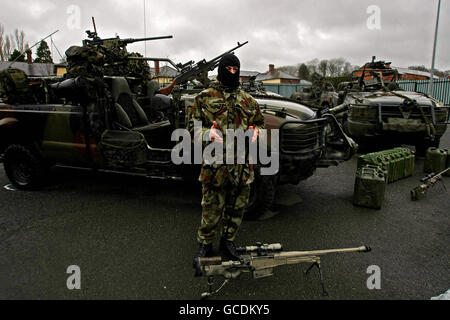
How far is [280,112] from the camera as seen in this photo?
381 cm

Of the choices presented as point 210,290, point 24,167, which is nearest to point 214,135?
point 210,290

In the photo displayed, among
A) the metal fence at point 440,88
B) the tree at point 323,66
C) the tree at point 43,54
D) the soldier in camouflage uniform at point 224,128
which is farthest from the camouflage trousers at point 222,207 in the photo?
the tree at point 323,66

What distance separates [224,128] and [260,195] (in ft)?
4.40

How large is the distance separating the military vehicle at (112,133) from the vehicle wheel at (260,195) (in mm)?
11

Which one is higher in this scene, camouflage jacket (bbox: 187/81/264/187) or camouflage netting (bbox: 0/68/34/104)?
camouflage netting (bbox: 0/68/34/104)

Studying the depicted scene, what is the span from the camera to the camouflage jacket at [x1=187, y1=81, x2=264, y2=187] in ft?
8.77

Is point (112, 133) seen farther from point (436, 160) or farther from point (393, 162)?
point (436, 160)

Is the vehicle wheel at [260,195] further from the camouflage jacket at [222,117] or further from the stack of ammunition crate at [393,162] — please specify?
the stack of ammunition crate at [393,162]

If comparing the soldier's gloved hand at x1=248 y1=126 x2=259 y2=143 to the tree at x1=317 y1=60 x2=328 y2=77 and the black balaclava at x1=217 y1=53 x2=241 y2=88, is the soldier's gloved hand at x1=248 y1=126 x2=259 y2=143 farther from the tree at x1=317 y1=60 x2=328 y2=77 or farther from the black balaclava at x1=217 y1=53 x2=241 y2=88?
the tree at x1=317 y1=60 x2=328 y2=77

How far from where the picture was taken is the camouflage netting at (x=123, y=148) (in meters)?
4.18

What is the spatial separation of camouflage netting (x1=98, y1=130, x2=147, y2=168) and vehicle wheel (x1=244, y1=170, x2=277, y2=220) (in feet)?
4.71

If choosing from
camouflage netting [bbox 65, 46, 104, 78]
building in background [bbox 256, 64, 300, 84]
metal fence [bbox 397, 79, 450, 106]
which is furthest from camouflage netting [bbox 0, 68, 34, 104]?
Result: building in background [bbox 256, 64, 300, 84]

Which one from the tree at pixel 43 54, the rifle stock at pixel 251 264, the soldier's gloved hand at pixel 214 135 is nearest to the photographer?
the rifle stock at pixel 251 264

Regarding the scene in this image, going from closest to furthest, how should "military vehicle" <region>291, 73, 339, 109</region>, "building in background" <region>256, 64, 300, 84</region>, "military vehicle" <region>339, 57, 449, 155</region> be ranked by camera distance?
"military vehicle" <region>339, 57, 449, 155</region>, "military vehicle" <region>291, 73, 339, 109</region>, "building in background" <region>256, 64, 300, 84</region>
